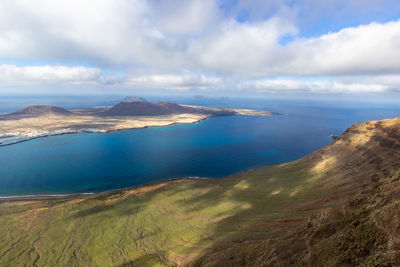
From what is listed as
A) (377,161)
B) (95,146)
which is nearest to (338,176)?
(377,161)

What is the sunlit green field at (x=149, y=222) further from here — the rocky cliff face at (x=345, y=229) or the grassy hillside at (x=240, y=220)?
the rocky cliff face at (x=345, y=229)

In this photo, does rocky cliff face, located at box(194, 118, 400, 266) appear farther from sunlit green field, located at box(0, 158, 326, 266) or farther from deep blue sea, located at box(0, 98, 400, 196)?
deep blue sea, located at box(0, 98, 400, 196)

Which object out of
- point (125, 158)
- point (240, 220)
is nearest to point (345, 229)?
point (240, 220)

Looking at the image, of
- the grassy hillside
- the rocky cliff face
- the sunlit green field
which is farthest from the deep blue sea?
the rocky cliff face

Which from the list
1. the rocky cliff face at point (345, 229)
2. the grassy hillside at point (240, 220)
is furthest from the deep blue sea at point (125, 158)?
the rocky cliff face at point (345, 229)

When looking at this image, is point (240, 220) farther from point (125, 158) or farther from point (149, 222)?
point (125, 158)

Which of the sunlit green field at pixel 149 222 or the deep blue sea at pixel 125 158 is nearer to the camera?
the sunlit green field at pixel 149 222

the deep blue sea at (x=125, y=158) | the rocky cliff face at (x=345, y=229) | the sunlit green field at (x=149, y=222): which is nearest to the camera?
the rocky cliff face at (x=345, y=229)

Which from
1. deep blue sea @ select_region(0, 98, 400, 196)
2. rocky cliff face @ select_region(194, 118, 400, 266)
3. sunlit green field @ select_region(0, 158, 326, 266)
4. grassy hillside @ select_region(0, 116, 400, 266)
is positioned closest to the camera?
rocky cliff face @ select_region(194, 118, 400, 266)

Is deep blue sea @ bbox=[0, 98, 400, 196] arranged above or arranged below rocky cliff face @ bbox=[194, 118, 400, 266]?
below
